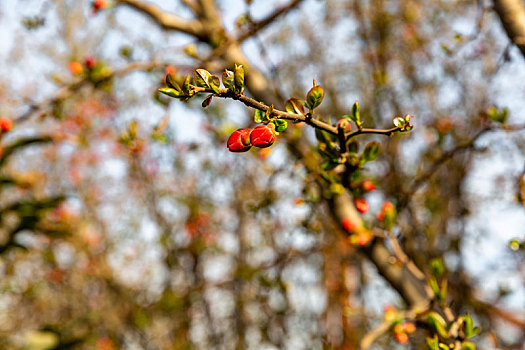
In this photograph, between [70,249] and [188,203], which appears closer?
[188,203]

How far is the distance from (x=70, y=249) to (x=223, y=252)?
2.46 m

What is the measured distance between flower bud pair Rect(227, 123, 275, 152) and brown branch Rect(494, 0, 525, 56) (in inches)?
37.8

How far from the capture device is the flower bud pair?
2.30 ft

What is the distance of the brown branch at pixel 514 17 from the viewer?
122cm

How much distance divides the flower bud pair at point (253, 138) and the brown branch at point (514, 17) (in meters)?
0.96

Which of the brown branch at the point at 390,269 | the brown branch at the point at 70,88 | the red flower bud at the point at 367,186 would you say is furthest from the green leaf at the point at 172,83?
the brown branch at the point at 70,88

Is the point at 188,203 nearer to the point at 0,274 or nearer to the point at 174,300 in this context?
the point at 174,300

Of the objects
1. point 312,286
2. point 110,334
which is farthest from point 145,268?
point 312,286

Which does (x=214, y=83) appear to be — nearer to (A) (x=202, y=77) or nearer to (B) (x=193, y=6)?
(A) (x=202, y=77)

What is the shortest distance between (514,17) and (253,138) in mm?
1043

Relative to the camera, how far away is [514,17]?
4.06 ft

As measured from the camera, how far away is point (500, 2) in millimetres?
1244

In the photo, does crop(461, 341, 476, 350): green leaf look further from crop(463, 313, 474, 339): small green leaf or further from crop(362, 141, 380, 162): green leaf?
crop(362, 141, 380, 162): green leaf

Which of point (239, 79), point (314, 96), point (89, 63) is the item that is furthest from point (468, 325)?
point (89, 63)
